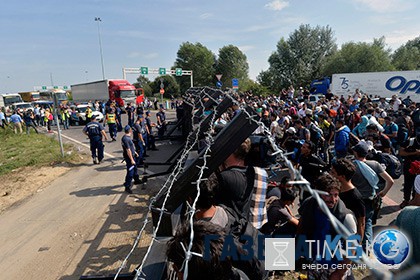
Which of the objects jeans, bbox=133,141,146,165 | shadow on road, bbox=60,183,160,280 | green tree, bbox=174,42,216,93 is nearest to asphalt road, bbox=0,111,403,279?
shadow on road, bbox=60,183,160,280

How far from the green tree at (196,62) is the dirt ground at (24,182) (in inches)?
2012

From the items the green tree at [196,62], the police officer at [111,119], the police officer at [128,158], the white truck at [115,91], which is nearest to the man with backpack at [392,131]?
the police officer at [128,158]

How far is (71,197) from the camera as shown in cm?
678

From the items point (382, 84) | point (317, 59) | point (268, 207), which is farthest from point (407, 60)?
point (268, 207)

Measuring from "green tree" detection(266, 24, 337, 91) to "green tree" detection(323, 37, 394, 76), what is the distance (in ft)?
12.5

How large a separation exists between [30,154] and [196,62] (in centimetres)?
5180

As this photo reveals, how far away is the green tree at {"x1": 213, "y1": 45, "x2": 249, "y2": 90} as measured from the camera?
56531mm

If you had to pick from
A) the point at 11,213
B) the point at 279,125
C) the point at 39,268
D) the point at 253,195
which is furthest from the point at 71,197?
the point at 279,125

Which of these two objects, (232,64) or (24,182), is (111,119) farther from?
(232,64)

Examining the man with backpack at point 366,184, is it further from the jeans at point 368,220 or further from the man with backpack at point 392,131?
the man with backpack at point 392,131

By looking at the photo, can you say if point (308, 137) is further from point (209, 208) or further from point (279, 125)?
point (209, 208)

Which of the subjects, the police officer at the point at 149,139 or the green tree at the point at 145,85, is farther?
the green tree at the point at 145,85

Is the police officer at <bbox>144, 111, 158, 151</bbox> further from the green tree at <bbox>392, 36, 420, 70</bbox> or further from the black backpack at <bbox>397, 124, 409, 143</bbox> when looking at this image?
the green tree at <bbox>392, 36, 420, 70</bbox>

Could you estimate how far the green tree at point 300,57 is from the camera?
43472mm
